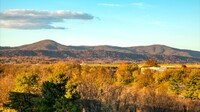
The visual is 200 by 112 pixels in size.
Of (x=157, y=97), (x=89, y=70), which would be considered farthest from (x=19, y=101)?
(x=89, y=70)

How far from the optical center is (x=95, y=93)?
232 ft

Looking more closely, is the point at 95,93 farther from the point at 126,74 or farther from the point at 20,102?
the point at 126,74

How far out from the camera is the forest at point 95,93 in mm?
46688

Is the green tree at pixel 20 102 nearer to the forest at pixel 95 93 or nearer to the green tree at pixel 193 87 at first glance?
the forest at pixel 95 93

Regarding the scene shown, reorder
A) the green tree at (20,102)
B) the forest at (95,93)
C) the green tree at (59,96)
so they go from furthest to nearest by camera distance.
Answer: the green tree at (20,102) < the forest at (95,93) < the green tree at (59,96)

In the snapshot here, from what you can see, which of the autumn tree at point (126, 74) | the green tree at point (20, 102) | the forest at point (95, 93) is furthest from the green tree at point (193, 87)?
the green tree at point (20, 102)

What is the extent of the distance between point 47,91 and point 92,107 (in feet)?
74.1

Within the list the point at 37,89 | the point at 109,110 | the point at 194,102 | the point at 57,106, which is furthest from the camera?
the point at 194,102

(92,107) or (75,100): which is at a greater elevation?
(75,100)

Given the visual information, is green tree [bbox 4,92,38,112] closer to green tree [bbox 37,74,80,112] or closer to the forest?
the forest

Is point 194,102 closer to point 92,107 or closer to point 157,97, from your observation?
point 157,97

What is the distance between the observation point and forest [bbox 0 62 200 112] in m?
46.7

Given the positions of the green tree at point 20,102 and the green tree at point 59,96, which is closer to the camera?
the green tree at point 59,96

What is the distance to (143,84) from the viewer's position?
10500 cm
